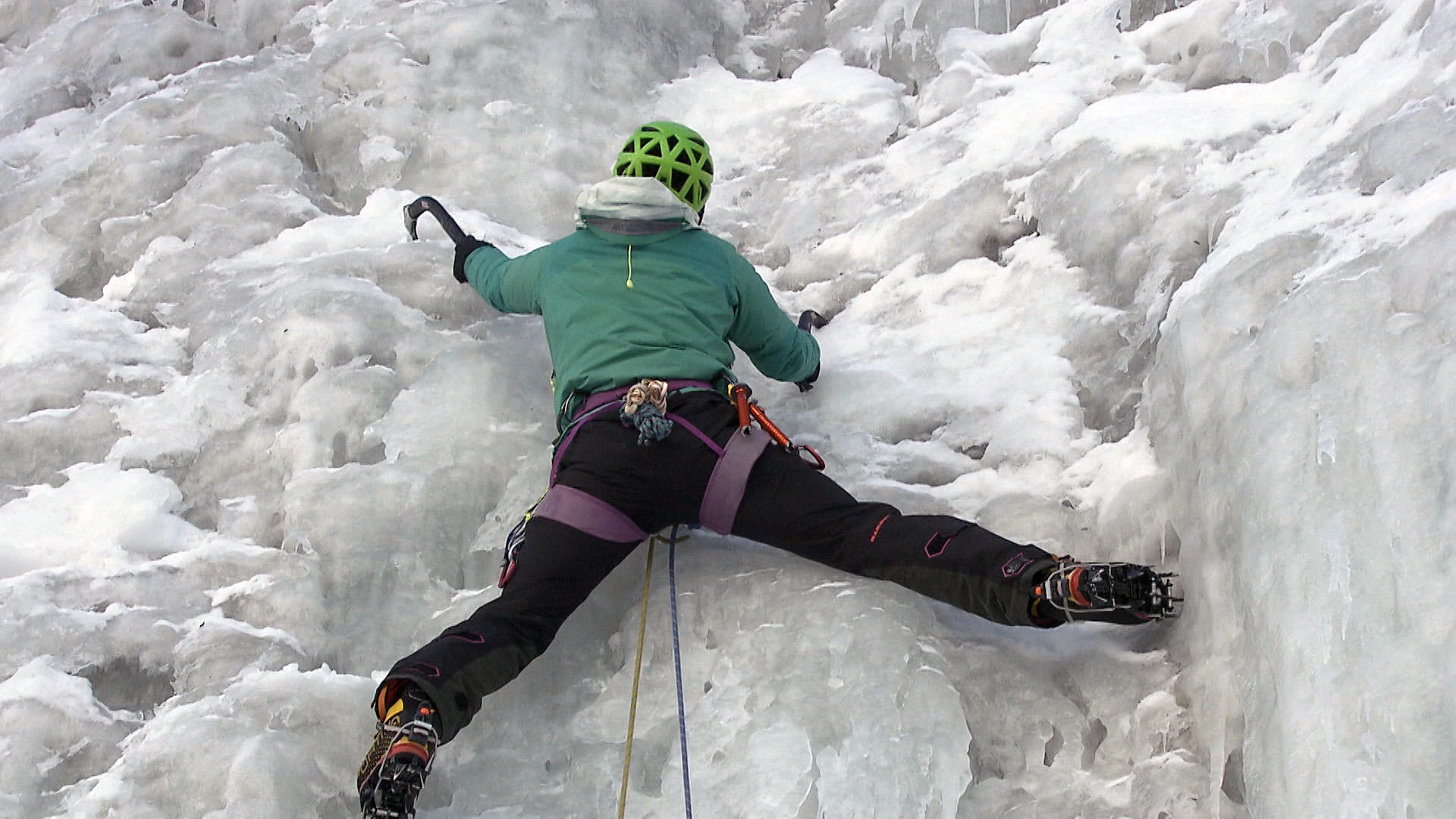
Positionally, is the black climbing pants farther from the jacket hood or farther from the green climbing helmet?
the green climbing helmet

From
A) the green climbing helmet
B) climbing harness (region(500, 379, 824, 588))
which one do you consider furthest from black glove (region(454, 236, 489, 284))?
climbing harness (region(500, 379, 824, 588))

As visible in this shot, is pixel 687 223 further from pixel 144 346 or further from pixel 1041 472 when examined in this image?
pixel 144 346

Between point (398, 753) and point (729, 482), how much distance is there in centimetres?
103

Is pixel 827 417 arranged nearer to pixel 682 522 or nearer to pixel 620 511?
pixel 682 522

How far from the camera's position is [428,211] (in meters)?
4.23

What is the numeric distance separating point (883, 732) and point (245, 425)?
7.33ft

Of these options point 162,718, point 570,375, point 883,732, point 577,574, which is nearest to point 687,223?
point 570,375

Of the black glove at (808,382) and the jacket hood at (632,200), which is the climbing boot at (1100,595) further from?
the jacket hood at (632,200)

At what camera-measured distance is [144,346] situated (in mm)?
3779

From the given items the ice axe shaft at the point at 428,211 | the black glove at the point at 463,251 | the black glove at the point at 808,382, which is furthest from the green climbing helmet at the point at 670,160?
the ice axe shaft at the point at 428,211

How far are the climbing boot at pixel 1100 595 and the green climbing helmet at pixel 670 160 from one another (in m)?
1.57

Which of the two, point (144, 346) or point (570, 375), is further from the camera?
point (144, 346)

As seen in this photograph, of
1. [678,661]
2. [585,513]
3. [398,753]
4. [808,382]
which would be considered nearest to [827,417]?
[808,382]

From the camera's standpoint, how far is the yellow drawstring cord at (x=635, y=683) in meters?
2.35
